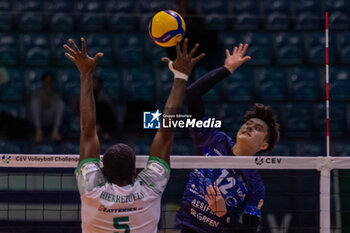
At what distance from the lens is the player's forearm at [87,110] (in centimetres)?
410

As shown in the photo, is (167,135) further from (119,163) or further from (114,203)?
(114,203)

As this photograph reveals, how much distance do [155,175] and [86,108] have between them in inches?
26.4

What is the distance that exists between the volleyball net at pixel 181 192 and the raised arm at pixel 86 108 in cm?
127

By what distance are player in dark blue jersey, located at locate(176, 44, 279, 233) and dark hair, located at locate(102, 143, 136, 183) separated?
60.4 inches

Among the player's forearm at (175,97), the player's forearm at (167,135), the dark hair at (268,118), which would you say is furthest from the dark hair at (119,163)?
the dark hair at (268,118)

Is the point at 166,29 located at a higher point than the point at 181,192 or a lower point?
higher

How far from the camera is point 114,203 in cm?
386

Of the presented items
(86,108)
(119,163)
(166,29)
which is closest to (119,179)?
(119,163)

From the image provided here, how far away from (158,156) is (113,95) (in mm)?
5846

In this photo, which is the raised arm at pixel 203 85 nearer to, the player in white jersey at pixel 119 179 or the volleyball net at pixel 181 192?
the volleyball net at pixel 181 192

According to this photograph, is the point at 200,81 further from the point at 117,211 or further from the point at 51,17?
the point at 51,17

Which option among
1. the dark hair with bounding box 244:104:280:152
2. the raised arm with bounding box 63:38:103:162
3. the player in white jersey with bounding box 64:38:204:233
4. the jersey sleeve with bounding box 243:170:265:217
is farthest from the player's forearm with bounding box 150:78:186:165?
the dark hair with bounding box 244:104:280:152

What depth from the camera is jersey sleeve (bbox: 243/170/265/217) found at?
17.9ft

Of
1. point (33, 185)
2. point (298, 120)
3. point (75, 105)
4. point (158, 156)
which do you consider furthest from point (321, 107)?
point (158, 156)
